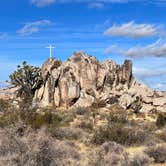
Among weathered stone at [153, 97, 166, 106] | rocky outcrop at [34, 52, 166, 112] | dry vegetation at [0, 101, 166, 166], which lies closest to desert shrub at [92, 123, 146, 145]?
dry vegetation at [0, 101, 166, 166]

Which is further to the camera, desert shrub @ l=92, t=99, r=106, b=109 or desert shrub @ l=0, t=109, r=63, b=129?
desert shrub @ l=92, t=99, r=106, b=109

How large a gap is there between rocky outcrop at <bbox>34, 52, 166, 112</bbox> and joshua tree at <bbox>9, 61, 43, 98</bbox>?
757 mm

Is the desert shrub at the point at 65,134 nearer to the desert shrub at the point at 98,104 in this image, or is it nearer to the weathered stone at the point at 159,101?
the desert shrub at the point at 98,104

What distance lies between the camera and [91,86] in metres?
50.4

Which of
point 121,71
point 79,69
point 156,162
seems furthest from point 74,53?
point 156,162

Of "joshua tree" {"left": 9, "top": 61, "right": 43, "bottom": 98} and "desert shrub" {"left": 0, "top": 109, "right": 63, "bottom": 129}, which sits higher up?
"joshua tree" {"left": 9, "top": 61, "right": 43, "bottom": 98}

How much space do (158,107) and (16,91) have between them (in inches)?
685

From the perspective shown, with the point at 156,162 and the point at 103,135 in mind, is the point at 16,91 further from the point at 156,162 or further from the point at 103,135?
the point at 156,162

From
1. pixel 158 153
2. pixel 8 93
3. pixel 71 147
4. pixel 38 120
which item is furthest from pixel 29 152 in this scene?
pixel 8 93

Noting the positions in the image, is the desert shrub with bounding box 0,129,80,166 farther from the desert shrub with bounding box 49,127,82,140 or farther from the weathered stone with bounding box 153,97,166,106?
the weathered stone with bounding box 153,97,166,106

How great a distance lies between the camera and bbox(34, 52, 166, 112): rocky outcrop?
48.9 m

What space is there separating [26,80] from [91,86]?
25.5ft

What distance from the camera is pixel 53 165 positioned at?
1061 cm

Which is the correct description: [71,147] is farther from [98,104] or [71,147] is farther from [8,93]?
[8,93]
